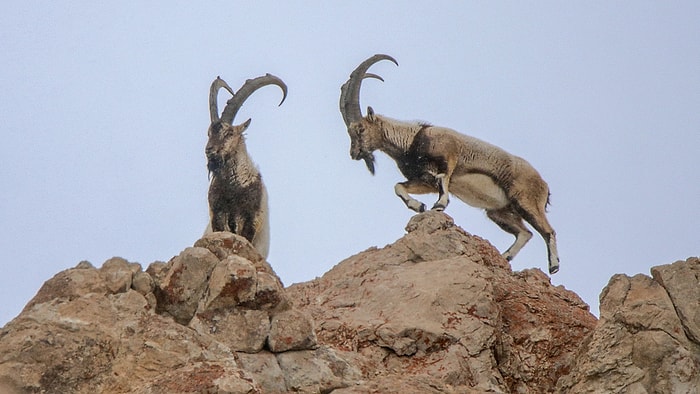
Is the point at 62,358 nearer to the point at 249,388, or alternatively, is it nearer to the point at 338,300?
the point at 249,388

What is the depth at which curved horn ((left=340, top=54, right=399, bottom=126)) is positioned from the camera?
1501 cm

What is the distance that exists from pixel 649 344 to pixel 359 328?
2147 mm

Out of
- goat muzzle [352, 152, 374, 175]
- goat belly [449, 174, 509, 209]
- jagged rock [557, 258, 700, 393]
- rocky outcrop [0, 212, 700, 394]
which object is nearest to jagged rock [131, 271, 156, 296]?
rocky outcrop [0, 212, 700, 394]

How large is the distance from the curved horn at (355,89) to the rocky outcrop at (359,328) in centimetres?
465

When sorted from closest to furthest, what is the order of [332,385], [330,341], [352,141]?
[332,385] < [330,341] < [352,141]

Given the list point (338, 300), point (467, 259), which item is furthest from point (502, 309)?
point (338, 300)

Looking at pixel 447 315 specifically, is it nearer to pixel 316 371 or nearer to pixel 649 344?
pixel 649 344

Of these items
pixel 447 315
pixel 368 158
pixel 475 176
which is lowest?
pixel 447 315

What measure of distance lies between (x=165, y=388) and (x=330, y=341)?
2.37 metres

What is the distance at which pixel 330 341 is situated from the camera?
8.63 m

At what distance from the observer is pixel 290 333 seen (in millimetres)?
7562

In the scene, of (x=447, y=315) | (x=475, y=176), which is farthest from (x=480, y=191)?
(x=447, y=315)

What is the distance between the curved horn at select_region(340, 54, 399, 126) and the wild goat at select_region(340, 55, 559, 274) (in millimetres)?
625

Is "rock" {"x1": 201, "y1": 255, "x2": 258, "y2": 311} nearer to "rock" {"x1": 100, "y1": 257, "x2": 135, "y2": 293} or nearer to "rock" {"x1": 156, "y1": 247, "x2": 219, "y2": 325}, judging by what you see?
"rock" {"x1": 156, "y1": 247, "x2": 219, "y2": 325}
